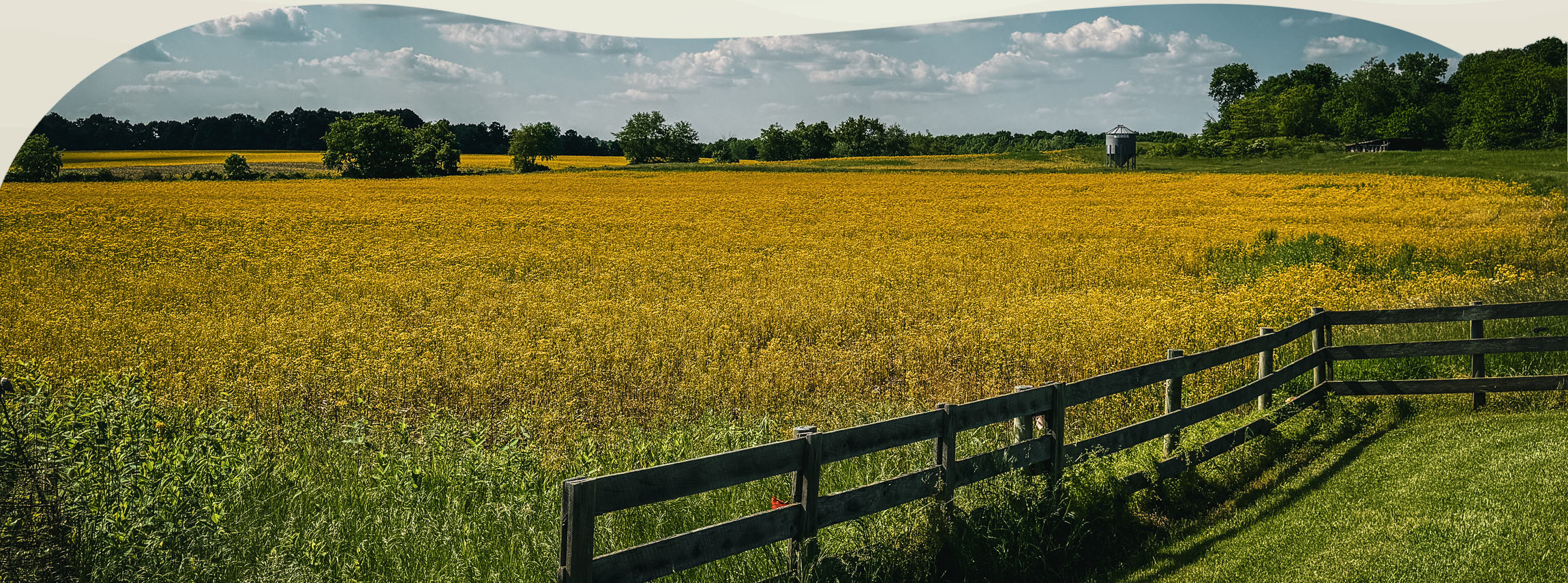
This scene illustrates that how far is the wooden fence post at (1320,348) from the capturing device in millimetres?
9570

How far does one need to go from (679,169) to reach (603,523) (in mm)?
68217

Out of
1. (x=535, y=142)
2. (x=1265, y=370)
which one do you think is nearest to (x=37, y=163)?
(x=1265, y=370)

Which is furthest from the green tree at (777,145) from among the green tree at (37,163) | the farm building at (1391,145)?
the green tree at (37,163)

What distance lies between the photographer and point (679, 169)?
7231 cm

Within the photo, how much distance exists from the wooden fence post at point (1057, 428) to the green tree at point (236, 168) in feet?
183

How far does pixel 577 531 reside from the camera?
143 inches

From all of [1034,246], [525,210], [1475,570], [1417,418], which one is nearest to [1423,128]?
[1034,246]

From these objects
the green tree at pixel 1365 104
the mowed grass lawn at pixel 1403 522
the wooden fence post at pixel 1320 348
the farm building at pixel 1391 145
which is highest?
the green tree at pixel 1365 104

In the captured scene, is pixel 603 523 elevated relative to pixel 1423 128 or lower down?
lower down

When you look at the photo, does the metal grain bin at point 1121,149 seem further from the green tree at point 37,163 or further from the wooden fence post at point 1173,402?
the wooden fence post at point 1173,402

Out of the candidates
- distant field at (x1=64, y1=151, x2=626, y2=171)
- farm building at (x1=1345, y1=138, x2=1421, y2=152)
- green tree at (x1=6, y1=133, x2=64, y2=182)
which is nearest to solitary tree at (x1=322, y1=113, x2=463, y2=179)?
distant field at (x1=64, y1=151, x2=626, y2=171)

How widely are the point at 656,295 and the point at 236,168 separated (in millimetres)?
45040

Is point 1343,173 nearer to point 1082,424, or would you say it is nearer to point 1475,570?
point 1082,424

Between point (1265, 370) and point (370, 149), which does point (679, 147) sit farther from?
point (1265, 370)
